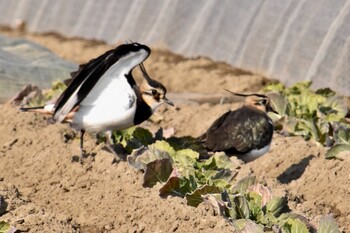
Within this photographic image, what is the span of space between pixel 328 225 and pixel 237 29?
791 cm

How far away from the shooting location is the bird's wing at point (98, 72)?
727cm

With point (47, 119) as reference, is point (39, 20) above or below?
below

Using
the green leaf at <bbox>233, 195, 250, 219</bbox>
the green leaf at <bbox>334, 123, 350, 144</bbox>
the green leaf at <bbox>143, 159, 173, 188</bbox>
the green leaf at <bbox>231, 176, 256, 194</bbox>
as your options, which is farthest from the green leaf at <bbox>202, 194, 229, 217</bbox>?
the green leaf at <bbox>334, 123, 350, 144</bbox>

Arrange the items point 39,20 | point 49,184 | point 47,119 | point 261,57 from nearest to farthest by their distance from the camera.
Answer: point 49,184 < point 47,119 < point 261,57 < point 39,20

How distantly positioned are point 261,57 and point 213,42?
4.07 feet

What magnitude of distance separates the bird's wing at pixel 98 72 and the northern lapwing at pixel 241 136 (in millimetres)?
912

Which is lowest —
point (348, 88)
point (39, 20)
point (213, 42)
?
point (39, 20)

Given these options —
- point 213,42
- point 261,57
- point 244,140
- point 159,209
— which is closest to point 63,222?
point 159,209

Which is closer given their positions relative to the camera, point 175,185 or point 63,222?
point 63,222

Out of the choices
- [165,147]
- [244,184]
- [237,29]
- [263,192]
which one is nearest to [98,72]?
[165,147]

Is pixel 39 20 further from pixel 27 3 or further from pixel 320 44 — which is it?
pixel 320 44

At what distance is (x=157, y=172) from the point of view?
6.43 m

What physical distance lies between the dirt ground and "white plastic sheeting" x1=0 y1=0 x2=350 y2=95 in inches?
63.0

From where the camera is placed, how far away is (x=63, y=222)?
5.77 m
